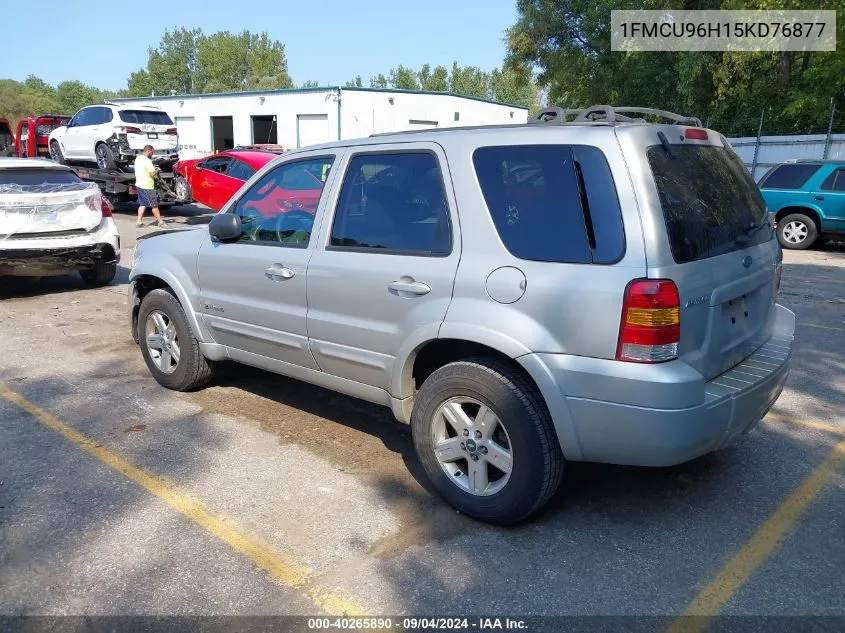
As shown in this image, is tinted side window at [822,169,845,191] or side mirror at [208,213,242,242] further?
tinted side window at [822,169,845,191]

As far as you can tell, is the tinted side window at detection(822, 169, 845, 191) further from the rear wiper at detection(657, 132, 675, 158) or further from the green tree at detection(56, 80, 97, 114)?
the green tree at detection(56, 80, 97, 114)

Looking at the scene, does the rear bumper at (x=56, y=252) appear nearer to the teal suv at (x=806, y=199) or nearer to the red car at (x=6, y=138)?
the teal suv at (x=806, y=199)

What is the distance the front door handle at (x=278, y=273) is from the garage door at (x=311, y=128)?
23706 millimetres

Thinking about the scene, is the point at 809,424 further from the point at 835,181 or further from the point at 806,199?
the point at 835,181

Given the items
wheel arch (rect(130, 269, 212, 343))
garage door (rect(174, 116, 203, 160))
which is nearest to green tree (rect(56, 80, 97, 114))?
garage door (rect(174, 116, 203, 160))

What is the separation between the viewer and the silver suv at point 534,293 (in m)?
2.83

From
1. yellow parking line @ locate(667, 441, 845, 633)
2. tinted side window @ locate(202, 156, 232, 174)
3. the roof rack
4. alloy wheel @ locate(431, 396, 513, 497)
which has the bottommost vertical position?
yellow parking line @ locate(667, 441, 845, 633)

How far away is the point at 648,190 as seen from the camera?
2848 mm

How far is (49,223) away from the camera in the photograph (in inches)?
317

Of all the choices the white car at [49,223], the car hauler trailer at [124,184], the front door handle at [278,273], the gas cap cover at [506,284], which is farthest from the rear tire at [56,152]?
the gas cap cover at [506,284]

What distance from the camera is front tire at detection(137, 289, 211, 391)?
4.86 meters

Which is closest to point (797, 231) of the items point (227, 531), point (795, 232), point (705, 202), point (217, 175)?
point (795, 232)

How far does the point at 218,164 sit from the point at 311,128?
40.8 ft

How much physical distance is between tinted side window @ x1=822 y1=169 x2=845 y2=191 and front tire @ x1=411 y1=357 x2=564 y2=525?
12.3 meters
